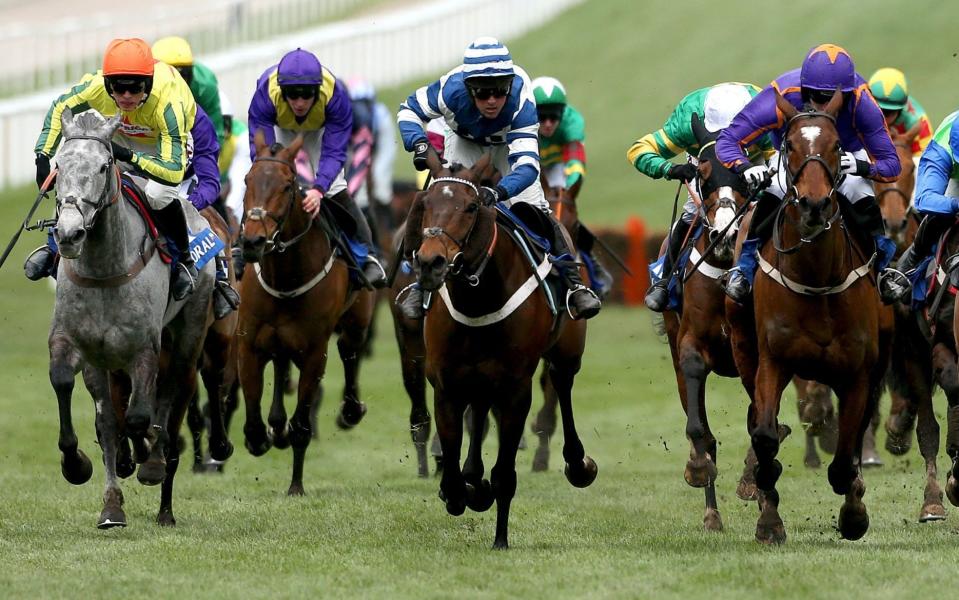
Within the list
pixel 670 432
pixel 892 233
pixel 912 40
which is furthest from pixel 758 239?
pixel 912 40

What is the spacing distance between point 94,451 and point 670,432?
4.78 meters

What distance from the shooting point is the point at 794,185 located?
846 cm

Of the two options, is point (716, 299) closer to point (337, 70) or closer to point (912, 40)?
point (337, 70)

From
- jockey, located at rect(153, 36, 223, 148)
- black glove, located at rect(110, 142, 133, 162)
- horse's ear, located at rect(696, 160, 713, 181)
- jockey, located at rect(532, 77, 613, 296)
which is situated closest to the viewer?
black glove, located at rect(110, 142, 133, 162)

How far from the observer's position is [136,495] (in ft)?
38.0

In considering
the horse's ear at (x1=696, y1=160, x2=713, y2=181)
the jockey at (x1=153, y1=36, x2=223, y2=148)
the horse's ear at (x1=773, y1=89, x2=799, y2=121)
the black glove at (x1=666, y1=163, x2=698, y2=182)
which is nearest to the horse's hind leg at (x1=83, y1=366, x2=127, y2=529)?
the jockey at (x1=153, y1=36, x2=223, y2=148)

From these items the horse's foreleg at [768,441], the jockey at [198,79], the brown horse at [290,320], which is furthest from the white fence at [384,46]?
the horse's foreleg at [768,441]

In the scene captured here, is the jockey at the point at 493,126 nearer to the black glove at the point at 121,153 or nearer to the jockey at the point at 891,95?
the black glove at the point at 121,153

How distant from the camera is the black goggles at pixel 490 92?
9695 mm

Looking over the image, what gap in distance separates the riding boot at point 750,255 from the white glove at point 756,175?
0.28ft

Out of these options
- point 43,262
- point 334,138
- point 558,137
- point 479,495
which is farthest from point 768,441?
point 558,137

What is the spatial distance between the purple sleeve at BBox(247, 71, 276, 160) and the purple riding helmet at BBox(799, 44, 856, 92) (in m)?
4.05

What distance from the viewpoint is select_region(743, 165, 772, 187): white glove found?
921 centimetres

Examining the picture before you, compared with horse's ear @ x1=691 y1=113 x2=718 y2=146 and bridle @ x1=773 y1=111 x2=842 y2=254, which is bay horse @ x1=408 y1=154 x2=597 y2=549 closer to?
bridle @ x1=773 y1=111 x2=842 y2=254
